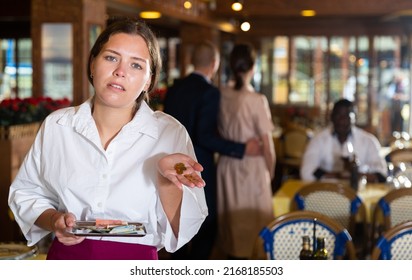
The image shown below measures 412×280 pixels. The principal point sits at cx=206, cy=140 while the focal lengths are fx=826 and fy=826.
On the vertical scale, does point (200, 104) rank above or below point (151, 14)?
below

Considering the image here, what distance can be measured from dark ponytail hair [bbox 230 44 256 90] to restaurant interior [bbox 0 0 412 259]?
3.92ft

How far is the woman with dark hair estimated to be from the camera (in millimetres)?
1685

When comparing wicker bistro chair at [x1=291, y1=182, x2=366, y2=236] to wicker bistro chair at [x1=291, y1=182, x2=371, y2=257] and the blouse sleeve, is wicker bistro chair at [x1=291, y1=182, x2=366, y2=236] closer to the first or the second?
wicker bistro chair at [x1=291, y1=182, x2=371, y2=257]

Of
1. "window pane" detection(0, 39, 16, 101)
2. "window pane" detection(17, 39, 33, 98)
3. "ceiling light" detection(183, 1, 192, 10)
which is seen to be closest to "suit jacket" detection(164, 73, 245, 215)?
"ceiling light" detection(183, 1, 192, 10)

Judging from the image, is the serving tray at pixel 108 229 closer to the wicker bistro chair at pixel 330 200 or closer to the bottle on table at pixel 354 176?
the wicker bistro chair at pixel 330 200

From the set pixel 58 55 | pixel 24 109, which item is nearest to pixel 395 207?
pixel 24 109

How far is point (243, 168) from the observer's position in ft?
16.5

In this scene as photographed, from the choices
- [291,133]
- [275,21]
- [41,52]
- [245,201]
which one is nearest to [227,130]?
[245,201]

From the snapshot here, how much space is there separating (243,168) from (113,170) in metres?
3.35

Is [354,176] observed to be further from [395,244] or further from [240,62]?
[395,244]

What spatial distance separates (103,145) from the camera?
5.64ft

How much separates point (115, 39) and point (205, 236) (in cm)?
337

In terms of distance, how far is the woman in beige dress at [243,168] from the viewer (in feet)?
16.0

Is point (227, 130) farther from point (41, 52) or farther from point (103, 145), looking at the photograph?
point (103, 145)
